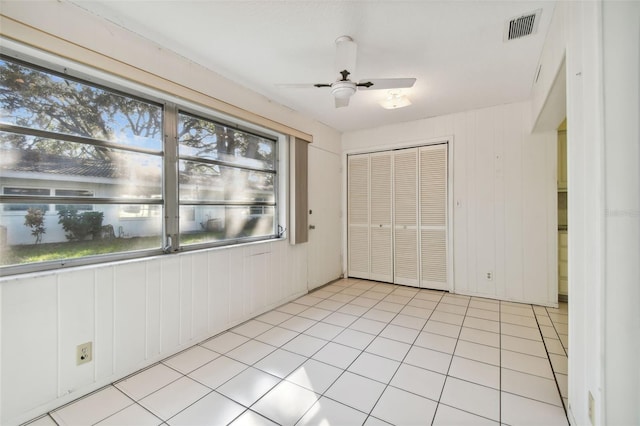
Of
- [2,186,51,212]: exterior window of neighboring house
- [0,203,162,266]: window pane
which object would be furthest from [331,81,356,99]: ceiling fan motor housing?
[2,186,51,212]: exterior window of neighboring house

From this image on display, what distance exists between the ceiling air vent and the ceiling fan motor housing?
4.02ft

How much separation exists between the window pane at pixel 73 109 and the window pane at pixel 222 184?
1.29ft

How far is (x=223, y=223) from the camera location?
299 cm

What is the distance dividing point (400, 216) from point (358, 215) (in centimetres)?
75

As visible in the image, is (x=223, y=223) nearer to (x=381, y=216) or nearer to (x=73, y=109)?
(x=73, y=109)

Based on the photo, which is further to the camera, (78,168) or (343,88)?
(343,88)

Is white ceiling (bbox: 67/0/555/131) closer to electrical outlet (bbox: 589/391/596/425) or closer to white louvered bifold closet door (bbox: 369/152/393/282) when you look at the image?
white louvered bifold closet door (bbox: 369/152/393/282)

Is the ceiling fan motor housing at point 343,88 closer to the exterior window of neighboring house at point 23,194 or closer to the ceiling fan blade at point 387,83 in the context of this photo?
the ceiling fan blade at point 387,83

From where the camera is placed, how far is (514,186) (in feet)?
11.8

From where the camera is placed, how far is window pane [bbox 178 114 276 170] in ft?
8.59

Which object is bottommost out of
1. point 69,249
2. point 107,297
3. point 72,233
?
point 107,297

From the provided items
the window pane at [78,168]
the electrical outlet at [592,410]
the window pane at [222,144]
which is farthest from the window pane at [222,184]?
the electrical outlet at [592,410]

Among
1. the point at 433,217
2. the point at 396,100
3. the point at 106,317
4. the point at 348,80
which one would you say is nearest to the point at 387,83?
the point at 348,80

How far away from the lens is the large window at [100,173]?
167cm
